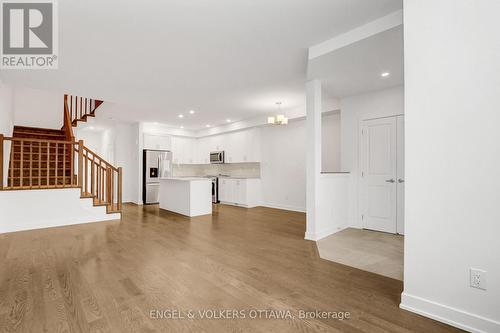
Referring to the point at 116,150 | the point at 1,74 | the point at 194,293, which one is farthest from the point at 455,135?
the point at 116,150

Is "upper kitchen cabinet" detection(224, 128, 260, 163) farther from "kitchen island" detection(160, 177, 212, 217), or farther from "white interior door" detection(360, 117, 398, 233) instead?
"white interior door" detection(360, 117, 398, 233)

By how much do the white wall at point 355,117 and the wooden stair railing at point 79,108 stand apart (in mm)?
6451

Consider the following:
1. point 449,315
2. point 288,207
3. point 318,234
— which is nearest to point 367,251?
point 318,234

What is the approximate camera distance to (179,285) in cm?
233

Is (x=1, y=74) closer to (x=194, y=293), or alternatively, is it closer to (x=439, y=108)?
(x=194, y=293)

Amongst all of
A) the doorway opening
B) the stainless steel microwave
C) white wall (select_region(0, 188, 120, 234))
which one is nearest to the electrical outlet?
the doorway opening

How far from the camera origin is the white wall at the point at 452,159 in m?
1.63

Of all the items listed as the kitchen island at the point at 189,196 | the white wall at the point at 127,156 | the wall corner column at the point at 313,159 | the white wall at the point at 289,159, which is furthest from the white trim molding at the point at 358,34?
the white wall at the point at 127,156

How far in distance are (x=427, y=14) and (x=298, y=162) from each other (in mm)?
5040

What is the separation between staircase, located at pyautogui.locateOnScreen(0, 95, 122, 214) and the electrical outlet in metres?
5.86

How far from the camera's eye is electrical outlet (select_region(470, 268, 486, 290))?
1.64m

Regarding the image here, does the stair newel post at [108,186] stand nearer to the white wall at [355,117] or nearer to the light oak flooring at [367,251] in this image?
the light oak flooring at [367,251]

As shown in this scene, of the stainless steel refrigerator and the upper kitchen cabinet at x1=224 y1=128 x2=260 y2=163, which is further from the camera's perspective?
the stainless steel refrigerator

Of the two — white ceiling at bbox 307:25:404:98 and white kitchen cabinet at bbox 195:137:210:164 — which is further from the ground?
white ceiling at bbox 307:25:404:98
